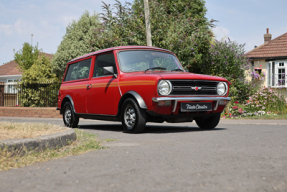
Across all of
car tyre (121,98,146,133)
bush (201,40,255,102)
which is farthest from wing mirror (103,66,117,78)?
bush (201,40,255,102)

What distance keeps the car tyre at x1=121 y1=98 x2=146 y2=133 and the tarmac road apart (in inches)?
64.0

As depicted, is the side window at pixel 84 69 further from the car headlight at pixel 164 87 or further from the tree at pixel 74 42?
the tree at pixel 74 42

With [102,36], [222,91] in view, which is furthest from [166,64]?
[102,36]

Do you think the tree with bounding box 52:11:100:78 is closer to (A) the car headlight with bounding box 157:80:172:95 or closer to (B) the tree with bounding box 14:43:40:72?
A: (B) the tree with bounding box 14:43:40:72

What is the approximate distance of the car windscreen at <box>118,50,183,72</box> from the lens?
856 centimetres

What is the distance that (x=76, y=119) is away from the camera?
1010 centimetres

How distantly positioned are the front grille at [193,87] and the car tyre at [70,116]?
361cm

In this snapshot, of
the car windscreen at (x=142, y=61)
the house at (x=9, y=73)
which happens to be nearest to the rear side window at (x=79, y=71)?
the car windscreen at (x=142, y=61)

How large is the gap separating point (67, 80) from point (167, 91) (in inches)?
180

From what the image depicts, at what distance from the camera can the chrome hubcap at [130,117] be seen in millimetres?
7907

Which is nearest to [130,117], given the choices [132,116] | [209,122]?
[132,116]

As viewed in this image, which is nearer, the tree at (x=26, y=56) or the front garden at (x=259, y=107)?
the front garden at (x=259, y=107)

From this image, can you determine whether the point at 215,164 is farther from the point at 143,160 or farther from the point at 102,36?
the point at 102,36

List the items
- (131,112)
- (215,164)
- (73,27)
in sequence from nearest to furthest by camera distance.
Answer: (215,164) < (131,112) < (73,27)
